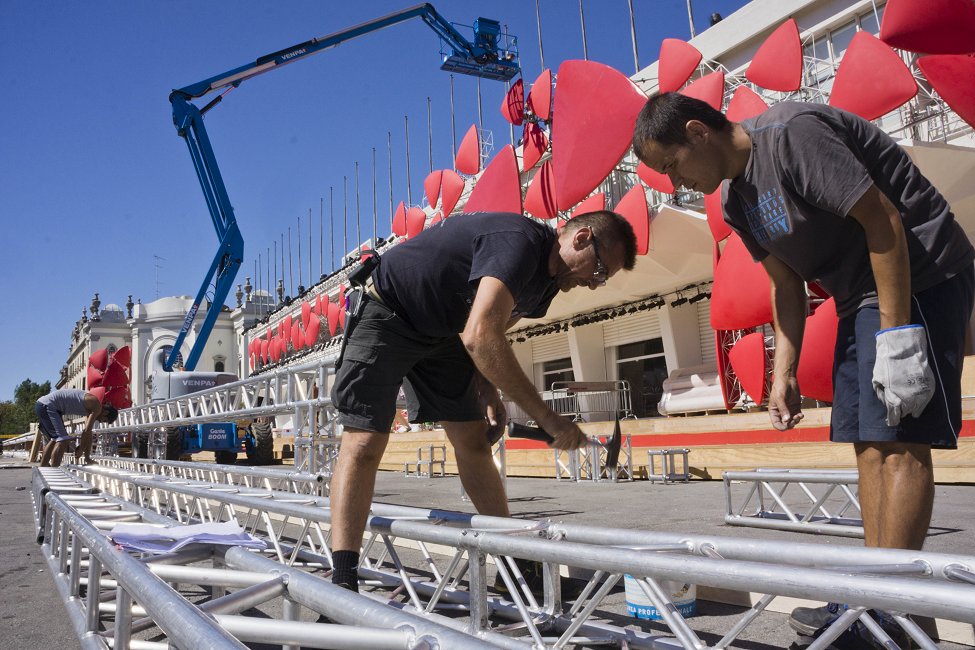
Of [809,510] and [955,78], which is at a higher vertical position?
[955,78]

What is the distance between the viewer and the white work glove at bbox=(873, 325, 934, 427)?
168 cm

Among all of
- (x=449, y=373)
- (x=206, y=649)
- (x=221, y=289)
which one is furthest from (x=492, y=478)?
(x=221, y=289)

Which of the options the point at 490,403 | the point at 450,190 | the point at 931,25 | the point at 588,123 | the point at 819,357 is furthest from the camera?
the point at 450,190

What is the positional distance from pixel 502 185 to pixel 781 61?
20.0ft

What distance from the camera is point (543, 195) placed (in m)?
14.9

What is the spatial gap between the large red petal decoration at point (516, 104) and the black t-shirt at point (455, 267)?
13.2 metres

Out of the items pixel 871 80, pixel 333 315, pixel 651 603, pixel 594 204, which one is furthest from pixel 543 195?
pixel 333 315

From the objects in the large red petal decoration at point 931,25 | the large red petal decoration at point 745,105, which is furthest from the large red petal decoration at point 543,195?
the large red petal decoration at point 931,25

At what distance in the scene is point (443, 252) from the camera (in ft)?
7.91

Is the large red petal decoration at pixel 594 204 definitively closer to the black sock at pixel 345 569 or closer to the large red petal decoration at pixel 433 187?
the large red petal decoration at pixel 433 187

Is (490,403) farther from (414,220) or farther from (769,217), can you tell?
(414,220)

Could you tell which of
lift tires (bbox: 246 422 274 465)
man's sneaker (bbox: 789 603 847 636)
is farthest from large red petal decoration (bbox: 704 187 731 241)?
lift tires (bbox: 246 422 274 465)

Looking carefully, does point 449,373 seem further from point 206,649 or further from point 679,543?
point 206,649

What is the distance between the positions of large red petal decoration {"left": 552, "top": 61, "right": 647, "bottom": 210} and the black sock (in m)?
9.28
